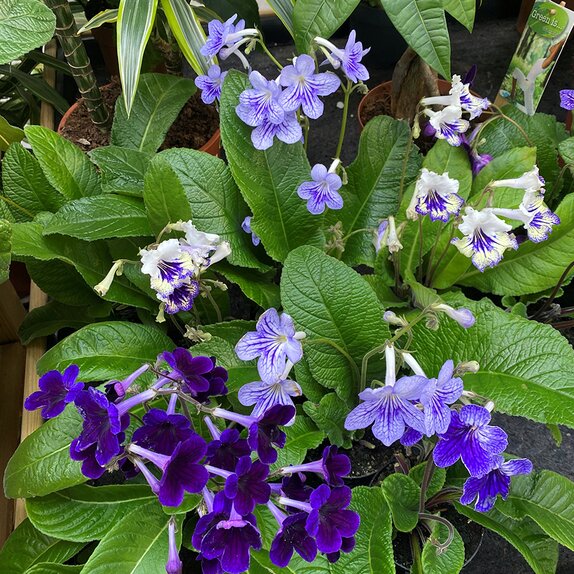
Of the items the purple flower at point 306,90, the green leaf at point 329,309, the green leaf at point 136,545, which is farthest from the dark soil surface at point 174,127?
the green leaf at point 136,545

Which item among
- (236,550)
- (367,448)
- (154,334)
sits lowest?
(367,448)

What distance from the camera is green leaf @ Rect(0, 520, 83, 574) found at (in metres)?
0.89

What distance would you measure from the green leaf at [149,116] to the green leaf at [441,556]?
833 mm

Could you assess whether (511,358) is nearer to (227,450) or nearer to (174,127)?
(227,450)

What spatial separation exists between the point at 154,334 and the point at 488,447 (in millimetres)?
555

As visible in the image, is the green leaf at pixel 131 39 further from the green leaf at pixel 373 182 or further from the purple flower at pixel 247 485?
the purple flower at pixel 247 485

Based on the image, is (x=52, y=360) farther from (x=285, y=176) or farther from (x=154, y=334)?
(x=285, y=176)

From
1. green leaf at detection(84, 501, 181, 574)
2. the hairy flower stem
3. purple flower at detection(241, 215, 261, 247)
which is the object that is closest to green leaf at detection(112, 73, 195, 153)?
the hairy flower stem

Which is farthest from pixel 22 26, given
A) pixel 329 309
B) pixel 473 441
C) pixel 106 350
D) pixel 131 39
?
pixel 473 441

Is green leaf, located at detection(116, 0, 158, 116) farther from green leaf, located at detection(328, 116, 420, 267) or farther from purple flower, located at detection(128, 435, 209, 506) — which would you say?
purple flower, located at detection(128, 435, 209, 506)

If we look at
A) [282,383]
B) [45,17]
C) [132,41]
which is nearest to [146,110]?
[132,41]

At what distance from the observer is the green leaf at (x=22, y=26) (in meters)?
0.85

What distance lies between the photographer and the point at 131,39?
1.06m

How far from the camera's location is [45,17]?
88 centimetres
